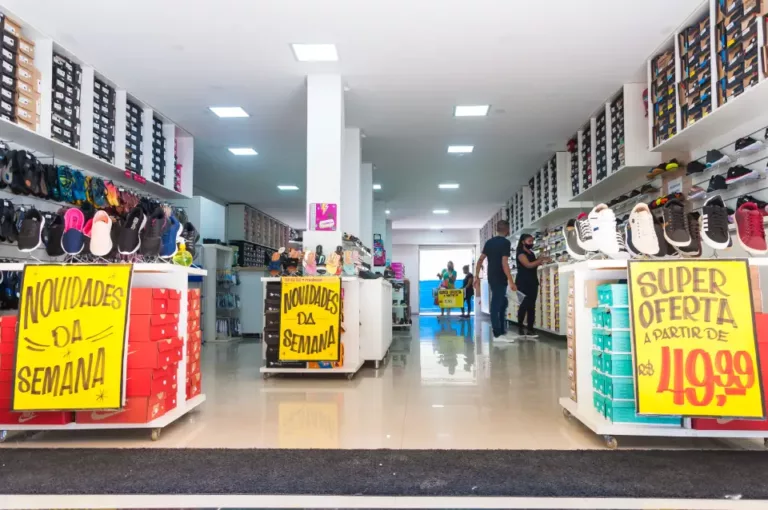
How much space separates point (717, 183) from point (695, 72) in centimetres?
96

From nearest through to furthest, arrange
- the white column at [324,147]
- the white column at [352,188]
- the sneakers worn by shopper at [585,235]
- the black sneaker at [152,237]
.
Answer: the sneakers worn by shopper at [585,235], the black sneaker at [152,237], the white column at [324,147], the white column at [352,188]

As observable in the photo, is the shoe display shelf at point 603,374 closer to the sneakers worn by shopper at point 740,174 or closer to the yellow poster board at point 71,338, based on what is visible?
the sneakers worn by shopper at point 740,174

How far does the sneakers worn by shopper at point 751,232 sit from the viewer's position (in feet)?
9.77

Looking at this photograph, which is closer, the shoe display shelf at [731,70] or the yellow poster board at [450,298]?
the shoe display shelf at [731,70]

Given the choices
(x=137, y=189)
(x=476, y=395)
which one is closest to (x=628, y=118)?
(x=476, y=395)

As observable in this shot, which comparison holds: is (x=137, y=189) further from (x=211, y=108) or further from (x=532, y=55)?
(x=532, y=55)

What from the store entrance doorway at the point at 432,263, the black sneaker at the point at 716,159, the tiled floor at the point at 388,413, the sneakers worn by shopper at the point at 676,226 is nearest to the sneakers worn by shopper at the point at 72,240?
the tiled floor at the point at 388,413

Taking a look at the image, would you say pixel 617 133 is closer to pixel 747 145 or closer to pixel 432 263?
pixel 747 145

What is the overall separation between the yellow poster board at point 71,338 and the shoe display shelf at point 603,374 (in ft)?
7.91

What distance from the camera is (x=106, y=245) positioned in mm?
3092

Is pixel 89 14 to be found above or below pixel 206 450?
above

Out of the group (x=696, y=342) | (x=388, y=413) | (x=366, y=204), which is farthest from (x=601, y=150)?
(x=388, y=413)

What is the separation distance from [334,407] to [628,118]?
15.0 feet

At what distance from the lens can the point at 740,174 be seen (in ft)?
14.6
